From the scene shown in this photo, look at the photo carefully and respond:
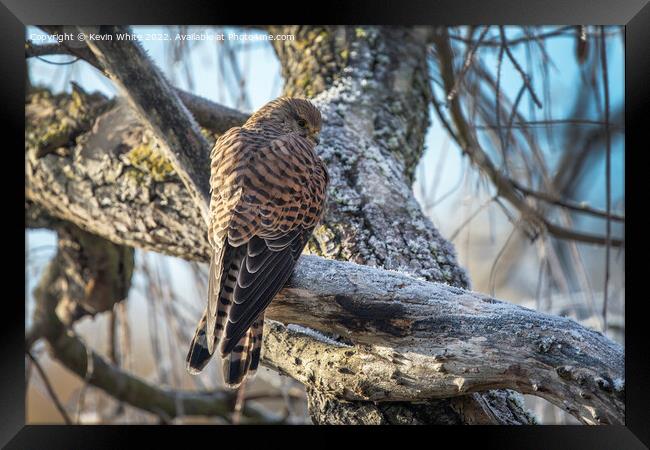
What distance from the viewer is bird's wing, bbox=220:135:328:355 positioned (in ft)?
4.89

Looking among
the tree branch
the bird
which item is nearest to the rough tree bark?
the tree branch

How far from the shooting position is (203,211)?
1892 millimetres

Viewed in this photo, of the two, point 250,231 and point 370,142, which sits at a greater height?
point 370,142

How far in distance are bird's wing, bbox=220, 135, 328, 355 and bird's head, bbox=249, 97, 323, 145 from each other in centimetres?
14

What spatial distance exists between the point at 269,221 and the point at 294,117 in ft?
1.50

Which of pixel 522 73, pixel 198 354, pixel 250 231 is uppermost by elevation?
pixel 522 73

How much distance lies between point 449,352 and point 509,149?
1.19m

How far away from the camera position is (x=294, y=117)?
Result: 6.36ft

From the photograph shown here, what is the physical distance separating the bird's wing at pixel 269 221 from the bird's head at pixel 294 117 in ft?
0.44

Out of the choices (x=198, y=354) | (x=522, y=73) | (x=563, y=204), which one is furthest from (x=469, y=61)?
(x=198, y=354)
